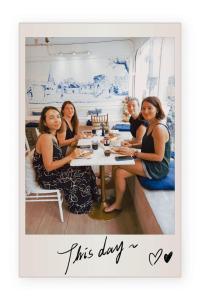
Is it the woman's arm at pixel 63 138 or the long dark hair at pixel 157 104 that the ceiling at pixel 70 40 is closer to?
the long dark hair at pixel 157 104

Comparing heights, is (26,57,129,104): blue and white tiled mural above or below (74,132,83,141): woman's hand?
above

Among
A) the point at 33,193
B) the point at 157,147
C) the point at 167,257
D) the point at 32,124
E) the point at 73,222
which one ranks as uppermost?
the point at 32,124

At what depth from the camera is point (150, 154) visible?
1706 mm

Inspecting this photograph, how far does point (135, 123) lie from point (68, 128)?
314 mm

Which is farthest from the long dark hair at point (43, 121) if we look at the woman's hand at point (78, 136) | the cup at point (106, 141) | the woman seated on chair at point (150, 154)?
the woman seated on chair at point (150, 154)

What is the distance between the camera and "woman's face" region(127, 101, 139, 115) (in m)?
1.69

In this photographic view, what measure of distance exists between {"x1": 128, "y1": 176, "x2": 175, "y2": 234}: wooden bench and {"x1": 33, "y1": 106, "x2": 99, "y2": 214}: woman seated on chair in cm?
19

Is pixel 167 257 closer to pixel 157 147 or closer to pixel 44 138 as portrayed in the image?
pixel 157 147

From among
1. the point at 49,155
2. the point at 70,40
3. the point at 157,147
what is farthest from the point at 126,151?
the point at 70,40

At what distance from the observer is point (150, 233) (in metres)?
1.70

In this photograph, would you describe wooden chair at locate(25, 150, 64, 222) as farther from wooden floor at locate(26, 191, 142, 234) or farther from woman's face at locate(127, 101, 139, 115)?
woman's face at locate(127, 101, 139, 115)

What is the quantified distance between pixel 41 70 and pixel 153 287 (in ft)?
3.77

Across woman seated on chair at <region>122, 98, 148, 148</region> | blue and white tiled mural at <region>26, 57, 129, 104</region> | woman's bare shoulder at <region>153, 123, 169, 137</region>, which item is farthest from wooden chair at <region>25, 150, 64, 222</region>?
woman's bare shoulder at <region>153, 123, 169, 137</region>
